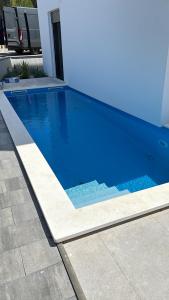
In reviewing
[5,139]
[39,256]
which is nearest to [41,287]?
[39,256]

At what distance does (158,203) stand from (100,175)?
4.33 ft

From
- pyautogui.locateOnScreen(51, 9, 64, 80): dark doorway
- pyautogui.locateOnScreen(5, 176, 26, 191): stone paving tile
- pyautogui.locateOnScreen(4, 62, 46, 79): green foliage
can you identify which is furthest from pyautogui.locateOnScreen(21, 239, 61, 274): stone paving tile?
pyautogui.locateOnScreen(4, 62, 46, 79): green foliage

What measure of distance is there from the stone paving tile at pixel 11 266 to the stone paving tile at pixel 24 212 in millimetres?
366

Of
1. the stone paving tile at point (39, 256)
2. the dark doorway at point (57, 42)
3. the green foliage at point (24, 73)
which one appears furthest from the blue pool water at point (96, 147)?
the green foliage at point (24, 73)

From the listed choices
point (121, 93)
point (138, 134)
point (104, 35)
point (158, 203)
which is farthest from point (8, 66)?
point (158, 203)

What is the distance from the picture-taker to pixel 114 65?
5785 mm

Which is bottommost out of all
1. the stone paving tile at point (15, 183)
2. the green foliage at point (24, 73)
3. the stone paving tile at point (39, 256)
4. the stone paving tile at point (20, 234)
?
the stone paving tile at point (39, 256)

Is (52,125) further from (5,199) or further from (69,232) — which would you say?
(69,232)

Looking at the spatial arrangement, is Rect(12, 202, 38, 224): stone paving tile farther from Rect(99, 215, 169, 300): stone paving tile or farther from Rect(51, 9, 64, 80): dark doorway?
Rect(51, 9, 64, 80): dark doorway

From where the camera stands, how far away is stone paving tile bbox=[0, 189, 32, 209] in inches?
98.6

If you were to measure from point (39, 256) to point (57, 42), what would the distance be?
8974 millimetres

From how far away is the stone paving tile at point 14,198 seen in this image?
250 cm

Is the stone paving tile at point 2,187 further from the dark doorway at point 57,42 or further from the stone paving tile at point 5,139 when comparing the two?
the dark doorway at point 57,42

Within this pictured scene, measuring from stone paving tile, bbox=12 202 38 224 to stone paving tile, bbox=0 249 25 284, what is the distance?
366 mm
